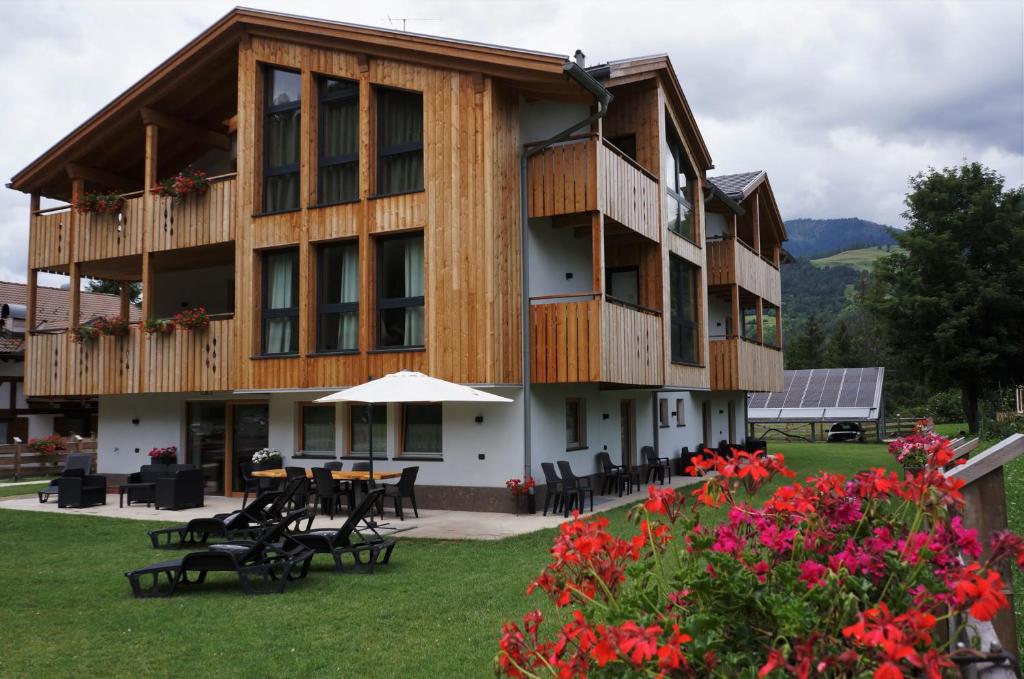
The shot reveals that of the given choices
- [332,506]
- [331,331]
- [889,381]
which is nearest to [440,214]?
[331,331]

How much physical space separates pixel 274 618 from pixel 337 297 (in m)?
9.34

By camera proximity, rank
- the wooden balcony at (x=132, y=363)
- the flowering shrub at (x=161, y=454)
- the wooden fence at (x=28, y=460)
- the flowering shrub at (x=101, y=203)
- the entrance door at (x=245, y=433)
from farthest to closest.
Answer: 1. the wooden fence at (x=28, y=460)
2. the flowering shrub at (x=101, y=203)
3. the flowering shrub at (x=161, y=454)
4. the entrance door at (x=245, y=433)
5. the wooden balcony at (x=132, y=363)

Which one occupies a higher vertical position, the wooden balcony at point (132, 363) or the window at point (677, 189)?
the window at point (677, 189)

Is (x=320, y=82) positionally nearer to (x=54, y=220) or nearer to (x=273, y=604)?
(x=54, y=220)

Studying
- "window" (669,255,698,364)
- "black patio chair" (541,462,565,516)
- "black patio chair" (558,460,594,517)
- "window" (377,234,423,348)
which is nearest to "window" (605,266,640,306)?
"window" (669,255,698,364)

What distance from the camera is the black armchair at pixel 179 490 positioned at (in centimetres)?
1539

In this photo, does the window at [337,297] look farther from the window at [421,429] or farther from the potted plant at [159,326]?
the potted plant at [159,326]

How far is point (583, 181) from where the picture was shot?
1446cm

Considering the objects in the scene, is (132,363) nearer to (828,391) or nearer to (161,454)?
(161,454)

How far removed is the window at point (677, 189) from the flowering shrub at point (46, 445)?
61.3 feet

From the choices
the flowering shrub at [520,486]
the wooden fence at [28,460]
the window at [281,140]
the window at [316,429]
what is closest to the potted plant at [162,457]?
the window at [316,429]

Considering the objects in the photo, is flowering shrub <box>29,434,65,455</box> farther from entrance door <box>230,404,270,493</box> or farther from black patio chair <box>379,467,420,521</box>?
black patio chair <box>379,467,420,521</box>

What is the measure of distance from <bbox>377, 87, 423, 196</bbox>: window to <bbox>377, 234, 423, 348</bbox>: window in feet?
3.24

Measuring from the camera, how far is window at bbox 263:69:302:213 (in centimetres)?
1653
